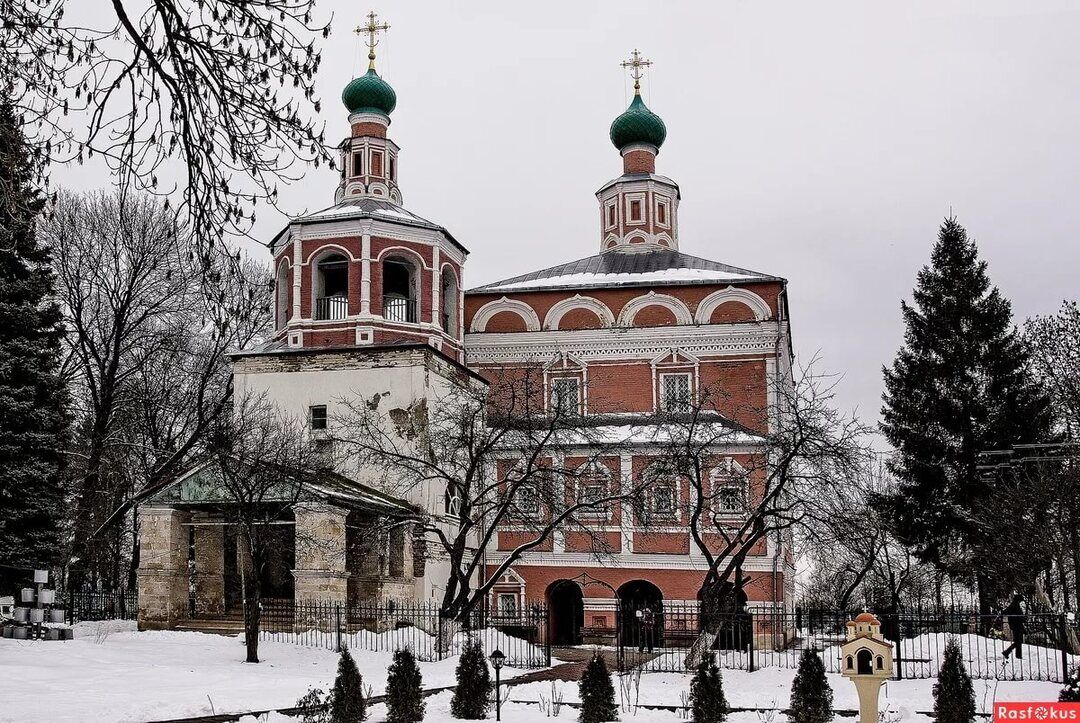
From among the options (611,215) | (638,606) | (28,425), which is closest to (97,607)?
(28,425)

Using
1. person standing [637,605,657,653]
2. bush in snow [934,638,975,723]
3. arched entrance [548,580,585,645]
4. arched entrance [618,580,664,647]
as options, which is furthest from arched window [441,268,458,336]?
bush in snow [934,638,975,723]

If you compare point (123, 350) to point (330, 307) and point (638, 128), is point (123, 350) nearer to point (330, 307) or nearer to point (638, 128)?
point (330, 307)

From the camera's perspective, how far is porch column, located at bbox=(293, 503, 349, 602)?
20141 mm

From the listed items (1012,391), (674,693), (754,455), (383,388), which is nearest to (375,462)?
(383,388)

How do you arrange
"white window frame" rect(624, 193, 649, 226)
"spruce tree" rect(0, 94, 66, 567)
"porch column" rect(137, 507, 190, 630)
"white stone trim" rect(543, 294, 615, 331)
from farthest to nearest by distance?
"white window frame" rect(624, 193, 649, 226) → "white stone trim" rect(543, 294, 615, 331) → "porch column" rect(137, 507, 190, 630) → "spruce tree" rect(0, 94, 66, 567)

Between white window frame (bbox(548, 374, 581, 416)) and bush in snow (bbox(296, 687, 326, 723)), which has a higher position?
white window frame (bbox(548, 374, 581, 416))

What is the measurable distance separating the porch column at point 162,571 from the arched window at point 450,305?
28.0 ft

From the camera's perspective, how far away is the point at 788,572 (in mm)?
27609

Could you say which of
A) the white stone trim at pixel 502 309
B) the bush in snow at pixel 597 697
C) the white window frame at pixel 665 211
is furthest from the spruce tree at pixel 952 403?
the bush in snow at pixel 597 697

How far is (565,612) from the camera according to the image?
2622cm

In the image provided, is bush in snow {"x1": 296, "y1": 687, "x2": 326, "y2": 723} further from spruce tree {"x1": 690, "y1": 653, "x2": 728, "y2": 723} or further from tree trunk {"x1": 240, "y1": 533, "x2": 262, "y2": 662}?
tree trunk {"x1": 240, "y1": 533, "x2": 262, "y2": 662}

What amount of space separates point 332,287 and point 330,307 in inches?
47.0

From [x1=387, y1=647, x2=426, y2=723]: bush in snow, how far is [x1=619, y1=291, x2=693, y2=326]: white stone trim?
1770 centimetres
